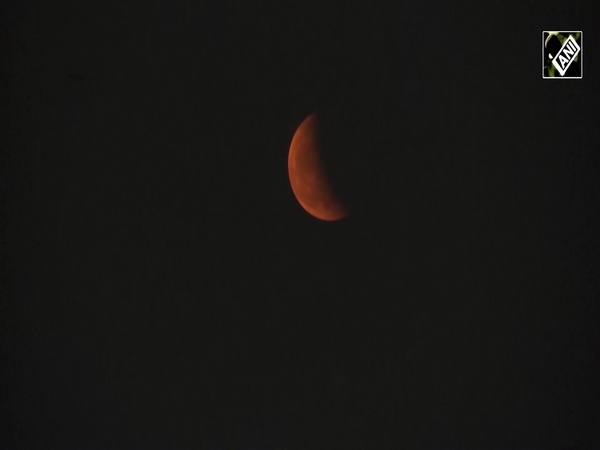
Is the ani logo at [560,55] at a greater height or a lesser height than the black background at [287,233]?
greater

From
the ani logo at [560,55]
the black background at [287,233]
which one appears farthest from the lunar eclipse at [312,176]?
the ani logo at [560,55]

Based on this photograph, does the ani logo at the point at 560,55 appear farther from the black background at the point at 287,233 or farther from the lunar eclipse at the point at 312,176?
the lunar eclipse at the point at 312,176

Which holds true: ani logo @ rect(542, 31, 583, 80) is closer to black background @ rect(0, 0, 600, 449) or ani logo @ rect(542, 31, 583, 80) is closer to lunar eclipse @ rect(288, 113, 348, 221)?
black background @ rect(0, 0, 600, 449)

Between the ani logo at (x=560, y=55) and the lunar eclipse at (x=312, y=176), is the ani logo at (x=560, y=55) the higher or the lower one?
the higher one

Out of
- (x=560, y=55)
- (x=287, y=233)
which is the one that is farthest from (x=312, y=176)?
(x=560, y=55)
